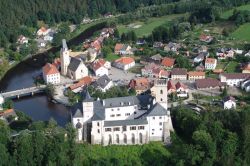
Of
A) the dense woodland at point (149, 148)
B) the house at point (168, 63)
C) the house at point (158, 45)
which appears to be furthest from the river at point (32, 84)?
the house at point (168, 63)

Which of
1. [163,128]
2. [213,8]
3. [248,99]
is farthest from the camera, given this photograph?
[213,8]

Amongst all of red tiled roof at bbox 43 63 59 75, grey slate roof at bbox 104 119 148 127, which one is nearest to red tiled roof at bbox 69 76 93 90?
red tiled roof at bbox 43 63 59 75

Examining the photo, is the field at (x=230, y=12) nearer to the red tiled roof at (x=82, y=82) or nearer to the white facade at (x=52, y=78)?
the red tiled roof at (x=82, y=82)

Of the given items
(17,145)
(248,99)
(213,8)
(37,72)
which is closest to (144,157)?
(17,145)

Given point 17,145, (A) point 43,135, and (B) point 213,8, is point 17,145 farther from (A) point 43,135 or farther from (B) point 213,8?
(B) point 213,8

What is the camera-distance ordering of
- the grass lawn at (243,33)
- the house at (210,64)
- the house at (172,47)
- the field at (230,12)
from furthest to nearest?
1. the field at (230,12)
2. the grass lawn at (243,33)
3. the house at (172,47)
4. the house at (210,64)
